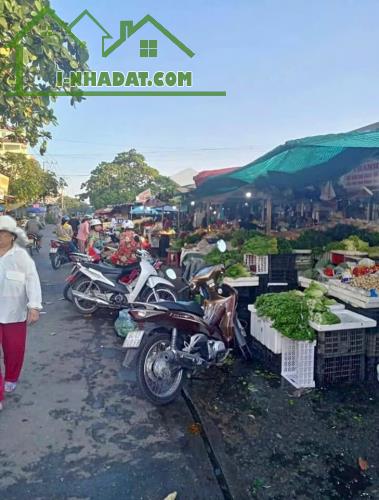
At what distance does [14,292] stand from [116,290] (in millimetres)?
3186

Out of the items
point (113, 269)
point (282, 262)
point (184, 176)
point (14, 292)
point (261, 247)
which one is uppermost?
point (184, 176)

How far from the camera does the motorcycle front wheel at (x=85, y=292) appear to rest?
6953mm

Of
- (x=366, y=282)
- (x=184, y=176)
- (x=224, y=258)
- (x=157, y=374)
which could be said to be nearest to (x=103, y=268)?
(x=224, y=258)

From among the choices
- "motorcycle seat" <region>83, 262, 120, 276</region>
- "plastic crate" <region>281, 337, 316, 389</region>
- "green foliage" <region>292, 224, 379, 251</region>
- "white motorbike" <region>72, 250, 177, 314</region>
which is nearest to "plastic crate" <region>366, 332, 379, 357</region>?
"plastic crate" <region>281, 337, 316, 389</region>

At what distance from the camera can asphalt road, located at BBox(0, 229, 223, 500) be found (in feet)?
8.28

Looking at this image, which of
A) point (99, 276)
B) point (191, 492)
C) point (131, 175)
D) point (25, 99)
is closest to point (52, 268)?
point (99, 276)

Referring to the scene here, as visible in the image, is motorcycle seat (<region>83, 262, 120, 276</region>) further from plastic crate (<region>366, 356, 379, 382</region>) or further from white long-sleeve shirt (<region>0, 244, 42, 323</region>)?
plastic crate (<region>366, 356, 379, 382</region>)

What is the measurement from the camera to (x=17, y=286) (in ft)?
11.9

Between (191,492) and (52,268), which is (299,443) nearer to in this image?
(191,492)

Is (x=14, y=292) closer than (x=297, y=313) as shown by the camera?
Yes

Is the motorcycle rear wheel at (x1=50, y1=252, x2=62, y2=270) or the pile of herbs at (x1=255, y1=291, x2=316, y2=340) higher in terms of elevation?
the pile of herbs at (x1=255, y1=291, x2=316, y2=340)

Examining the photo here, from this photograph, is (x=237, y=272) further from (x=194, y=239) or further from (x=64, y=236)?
(x=64, y=236)

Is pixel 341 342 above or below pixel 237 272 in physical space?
below

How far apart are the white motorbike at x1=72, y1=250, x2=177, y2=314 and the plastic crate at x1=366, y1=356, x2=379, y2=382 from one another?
3219mm
